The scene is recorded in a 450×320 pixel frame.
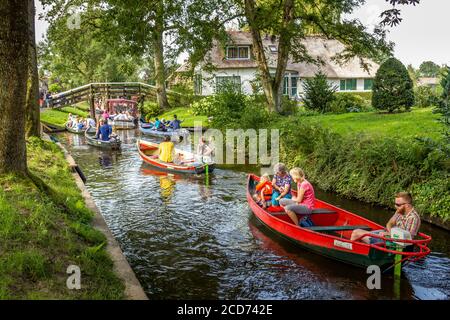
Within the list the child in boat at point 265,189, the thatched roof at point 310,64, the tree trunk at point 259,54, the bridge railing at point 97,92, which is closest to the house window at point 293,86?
the thatched roof at point 310,64

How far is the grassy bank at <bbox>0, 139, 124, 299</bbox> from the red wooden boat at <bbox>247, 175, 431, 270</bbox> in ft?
13.7

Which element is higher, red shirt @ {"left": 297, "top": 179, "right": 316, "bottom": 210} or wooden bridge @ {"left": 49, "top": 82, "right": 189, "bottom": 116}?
wooden bridge @ {"left": 49, "top": 82, "right": 189, "bottom": 116}

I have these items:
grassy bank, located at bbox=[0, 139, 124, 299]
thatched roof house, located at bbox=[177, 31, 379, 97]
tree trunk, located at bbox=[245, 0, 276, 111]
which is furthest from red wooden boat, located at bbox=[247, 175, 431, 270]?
thatched roof house, located at bbox=[177, 31, 379, 97]

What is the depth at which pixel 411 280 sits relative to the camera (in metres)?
8.48

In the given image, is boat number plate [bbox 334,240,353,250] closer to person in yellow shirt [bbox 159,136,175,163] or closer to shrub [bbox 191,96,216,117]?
person in yellow shirt [bbox 159,136,175,163]

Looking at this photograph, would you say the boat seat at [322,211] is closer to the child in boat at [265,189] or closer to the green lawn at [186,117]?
the child in boat at [265,189]

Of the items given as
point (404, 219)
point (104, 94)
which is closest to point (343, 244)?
point (404, 219)

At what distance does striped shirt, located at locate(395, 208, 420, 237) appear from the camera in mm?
8273

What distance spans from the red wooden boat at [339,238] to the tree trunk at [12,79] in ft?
19.0

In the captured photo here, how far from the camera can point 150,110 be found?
4200 cm

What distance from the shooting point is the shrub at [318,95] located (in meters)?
27.1

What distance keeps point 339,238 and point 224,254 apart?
247 cm
